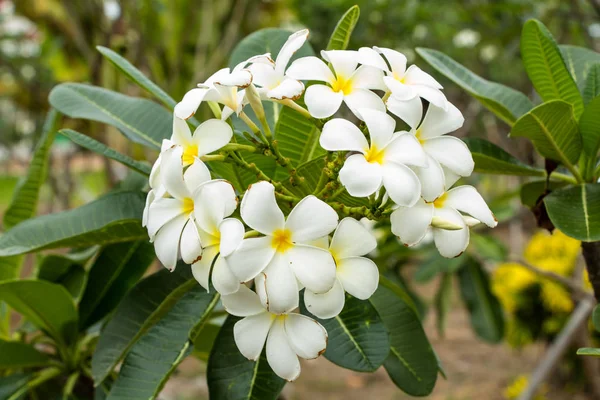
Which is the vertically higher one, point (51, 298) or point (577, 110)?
point (577, 110)

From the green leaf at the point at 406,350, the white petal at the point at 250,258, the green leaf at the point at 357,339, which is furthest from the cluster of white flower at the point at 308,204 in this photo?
the green leaf at the point at 406,350

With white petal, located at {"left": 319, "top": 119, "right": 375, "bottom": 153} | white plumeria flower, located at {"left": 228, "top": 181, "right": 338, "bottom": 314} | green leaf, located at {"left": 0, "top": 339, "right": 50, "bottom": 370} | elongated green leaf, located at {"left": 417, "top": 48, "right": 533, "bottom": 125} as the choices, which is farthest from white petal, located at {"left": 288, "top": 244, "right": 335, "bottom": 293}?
green leaf, located at {"left": 0, "top": 339, "right": 50, "bottom": 370}

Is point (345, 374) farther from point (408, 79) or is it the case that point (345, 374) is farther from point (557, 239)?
point (408, 79)

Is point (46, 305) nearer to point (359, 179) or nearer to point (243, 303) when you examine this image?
point (243, 303)

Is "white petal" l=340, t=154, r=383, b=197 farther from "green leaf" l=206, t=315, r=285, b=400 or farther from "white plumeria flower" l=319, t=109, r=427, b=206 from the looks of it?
"green leaf" l=206, t=315, r=285, b=400

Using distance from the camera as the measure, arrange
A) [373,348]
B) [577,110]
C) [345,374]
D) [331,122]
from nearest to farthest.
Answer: [331,122] < [373,348] < [577,110] < [345,374]

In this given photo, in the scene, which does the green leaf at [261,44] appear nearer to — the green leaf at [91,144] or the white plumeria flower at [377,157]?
the green leaf at [91,144]

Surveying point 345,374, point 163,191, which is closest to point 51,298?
point 163,191

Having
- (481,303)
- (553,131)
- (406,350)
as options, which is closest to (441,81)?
(481,303)
